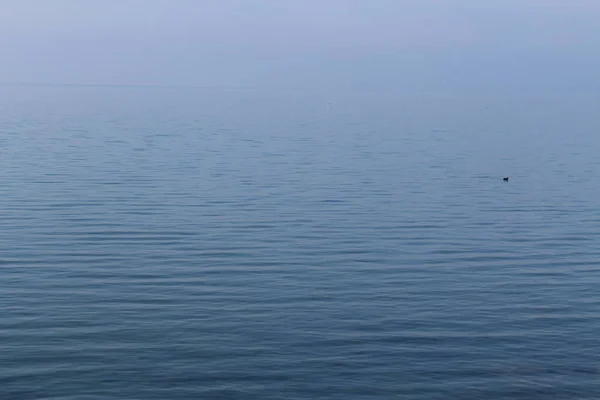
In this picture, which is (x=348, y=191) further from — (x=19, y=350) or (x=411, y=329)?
(x=19, y=350)

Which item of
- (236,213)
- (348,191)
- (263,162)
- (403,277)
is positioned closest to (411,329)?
(403,277)

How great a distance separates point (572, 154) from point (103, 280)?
71.2 m

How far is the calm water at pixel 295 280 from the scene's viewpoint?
1161 inches

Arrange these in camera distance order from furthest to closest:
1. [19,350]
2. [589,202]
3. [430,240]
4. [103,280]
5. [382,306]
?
[589,202]
[430,240]
[103,280]
[382,306]
[19,350]

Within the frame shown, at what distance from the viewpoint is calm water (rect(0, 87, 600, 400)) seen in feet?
96.8

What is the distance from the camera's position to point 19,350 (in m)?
30.7

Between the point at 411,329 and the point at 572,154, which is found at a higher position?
the point at 572,154

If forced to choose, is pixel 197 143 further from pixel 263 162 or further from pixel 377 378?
pixel 377 378

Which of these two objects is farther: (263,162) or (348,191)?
(263,162)

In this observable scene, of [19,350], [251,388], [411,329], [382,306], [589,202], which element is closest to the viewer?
→ [251,388]

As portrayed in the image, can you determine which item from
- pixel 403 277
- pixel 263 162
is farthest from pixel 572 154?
pixel 403 277

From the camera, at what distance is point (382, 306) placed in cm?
3684

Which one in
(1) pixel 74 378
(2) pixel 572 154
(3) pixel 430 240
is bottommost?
(1) pixel 74 378

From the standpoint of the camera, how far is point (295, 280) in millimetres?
40625
